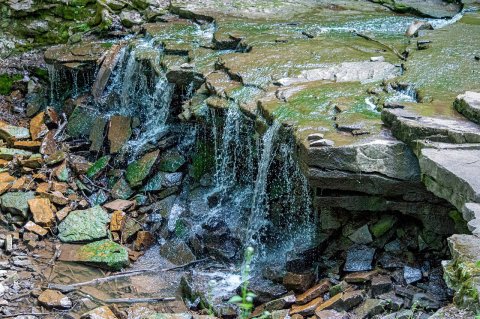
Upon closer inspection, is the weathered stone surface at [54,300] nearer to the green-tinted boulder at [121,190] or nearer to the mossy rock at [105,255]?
the mossy rock at [105,255]

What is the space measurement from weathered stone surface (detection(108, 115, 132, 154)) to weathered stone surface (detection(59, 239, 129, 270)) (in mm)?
1681

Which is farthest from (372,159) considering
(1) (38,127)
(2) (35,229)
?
(1) (38,127)

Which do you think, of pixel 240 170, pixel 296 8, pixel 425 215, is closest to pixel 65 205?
pixel 240 170

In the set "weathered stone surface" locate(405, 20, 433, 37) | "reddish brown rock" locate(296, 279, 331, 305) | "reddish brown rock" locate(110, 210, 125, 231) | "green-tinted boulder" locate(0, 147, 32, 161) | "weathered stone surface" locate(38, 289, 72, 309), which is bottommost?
"weathered stone surface" locate(38, 289, 72, 309)

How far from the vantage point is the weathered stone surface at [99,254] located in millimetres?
6371

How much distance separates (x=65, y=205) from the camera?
7355 mm

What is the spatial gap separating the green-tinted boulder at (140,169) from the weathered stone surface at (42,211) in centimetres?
96

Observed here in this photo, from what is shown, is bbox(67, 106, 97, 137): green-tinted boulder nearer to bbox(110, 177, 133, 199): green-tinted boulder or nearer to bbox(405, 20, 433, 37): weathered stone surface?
bbox(110, 177, 133, 199): green-tinted boulder

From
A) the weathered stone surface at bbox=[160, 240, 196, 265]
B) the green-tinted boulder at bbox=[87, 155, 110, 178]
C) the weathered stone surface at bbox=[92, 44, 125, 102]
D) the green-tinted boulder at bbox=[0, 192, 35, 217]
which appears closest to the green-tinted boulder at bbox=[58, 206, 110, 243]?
the green-tinted boulder at bbox=[0, 192, 35, 217]

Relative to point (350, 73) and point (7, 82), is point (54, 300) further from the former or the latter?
point (7, 82)

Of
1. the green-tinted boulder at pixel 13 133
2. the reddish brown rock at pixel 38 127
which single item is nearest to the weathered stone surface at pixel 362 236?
the reddish brown rock at pixel 38 127

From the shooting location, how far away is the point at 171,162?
751cm

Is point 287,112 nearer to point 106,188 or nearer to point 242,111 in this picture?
point 242,111

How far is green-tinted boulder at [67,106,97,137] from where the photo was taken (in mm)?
8727
